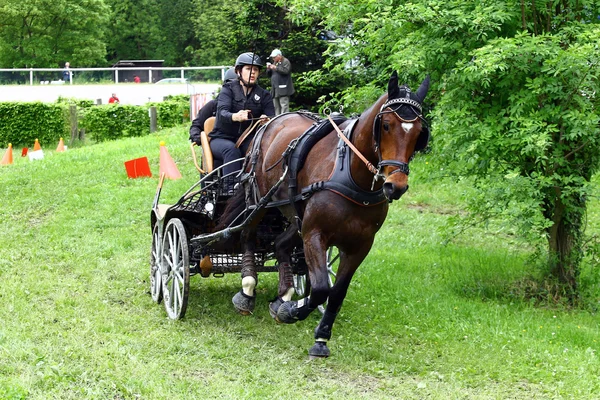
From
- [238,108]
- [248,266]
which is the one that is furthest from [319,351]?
[238,108]

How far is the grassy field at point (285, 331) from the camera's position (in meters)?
6.32

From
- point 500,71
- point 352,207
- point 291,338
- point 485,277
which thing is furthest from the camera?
point 485,277

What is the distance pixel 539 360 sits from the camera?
23.3 ft

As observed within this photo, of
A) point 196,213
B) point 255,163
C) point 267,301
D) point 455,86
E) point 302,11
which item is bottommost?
point 267,301

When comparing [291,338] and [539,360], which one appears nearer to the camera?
[539,360]

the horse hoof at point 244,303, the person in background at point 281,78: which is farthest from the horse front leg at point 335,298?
the person in background at point 281,78

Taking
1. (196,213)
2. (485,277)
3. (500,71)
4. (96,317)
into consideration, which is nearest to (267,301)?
(196,213)

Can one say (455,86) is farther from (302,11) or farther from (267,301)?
(267,301)

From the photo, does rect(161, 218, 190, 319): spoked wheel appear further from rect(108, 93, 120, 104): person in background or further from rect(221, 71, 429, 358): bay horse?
rect(108, 93, 120, 104): person in background

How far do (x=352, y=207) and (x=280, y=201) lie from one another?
1.00 metres

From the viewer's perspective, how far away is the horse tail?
8.25m

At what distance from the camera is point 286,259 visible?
26.2 ft

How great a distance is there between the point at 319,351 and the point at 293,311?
1.29ft

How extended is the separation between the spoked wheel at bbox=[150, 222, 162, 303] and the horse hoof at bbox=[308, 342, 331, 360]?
2.35m
